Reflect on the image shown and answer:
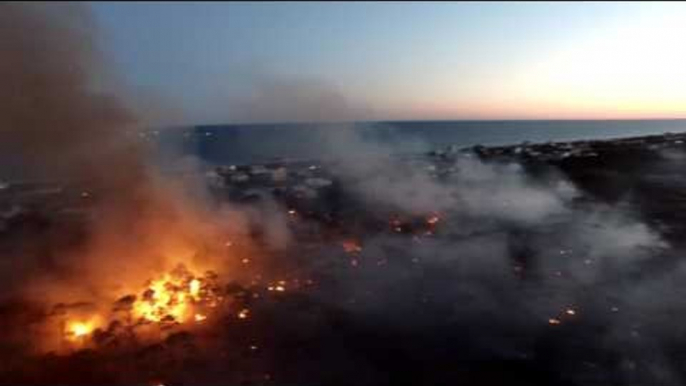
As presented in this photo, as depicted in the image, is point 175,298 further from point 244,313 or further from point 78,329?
point 78,329

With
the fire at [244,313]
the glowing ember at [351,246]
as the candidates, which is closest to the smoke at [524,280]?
the glowing ember at [351,246]

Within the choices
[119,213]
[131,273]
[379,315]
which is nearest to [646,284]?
[379,315]

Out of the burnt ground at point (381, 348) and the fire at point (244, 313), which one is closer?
the burnt ground at point (381, 348)

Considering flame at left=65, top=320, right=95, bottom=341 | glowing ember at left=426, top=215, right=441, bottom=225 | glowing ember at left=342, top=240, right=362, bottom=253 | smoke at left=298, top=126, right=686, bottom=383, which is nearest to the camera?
smoke at left=298, top=126, right=686, bottom=383

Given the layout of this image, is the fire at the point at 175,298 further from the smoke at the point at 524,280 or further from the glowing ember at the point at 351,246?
the glowing ember at the point at 351,246

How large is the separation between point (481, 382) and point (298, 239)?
12042 mm

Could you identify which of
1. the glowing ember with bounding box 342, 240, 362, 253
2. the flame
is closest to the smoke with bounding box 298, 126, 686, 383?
the glowing ember with bounding box 342, 240, 362, 253

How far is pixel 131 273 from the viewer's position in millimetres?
16562

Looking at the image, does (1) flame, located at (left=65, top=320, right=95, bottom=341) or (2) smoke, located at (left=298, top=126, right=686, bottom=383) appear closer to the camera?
(2) smoke, located at (left=298, top=126, right=686, bottom=383)

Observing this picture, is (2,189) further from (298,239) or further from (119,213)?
(298,239)

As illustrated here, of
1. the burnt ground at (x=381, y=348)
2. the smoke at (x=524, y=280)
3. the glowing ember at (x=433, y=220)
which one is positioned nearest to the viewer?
the burnt ground at (x=381, y=348)

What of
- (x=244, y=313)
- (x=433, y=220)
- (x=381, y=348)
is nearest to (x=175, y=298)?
(x=244, y=313)

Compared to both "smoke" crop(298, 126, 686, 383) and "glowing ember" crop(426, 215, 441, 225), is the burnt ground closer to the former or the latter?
"smoke" crop(298, 126, 686, 383)

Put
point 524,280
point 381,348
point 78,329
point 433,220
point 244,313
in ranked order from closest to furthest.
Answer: point 381,348
point 78,329
point 244,313
point 524,280
point 433,220
